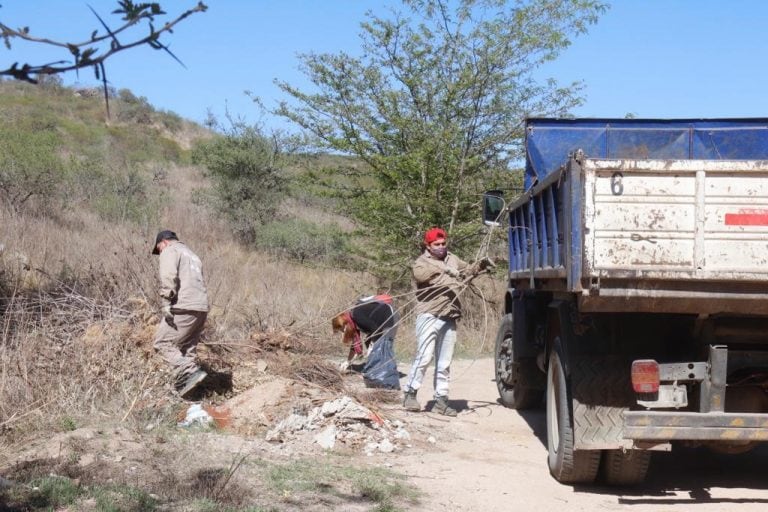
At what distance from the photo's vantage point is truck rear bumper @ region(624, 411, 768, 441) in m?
5.48

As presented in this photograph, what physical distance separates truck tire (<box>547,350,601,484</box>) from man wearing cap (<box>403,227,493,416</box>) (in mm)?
2104

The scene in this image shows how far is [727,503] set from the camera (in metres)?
5.94

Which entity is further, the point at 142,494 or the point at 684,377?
the point at 684,377

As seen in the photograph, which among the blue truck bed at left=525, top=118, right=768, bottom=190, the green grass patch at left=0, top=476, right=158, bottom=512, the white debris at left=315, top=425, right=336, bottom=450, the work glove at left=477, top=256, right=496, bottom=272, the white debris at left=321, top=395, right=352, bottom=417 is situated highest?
the blue truck bed at left=525, top=118, right=768, bottom=190

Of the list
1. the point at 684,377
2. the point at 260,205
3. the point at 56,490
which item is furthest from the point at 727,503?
the point at 260,205

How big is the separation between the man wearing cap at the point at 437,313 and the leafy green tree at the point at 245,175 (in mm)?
16576

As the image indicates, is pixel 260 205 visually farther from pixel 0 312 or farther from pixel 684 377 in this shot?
pixel 684 377

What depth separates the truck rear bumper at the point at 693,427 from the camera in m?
5.48

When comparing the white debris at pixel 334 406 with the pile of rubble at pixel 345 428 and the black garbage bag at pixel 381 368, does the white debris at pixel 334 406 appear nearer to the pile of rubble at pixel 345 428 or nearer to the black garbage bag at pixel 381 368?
the pile of rubble at pixel 345 428

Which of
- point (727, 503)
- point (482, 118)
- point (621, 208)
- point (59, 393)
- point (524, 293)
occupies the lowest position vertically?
point (727, 503)

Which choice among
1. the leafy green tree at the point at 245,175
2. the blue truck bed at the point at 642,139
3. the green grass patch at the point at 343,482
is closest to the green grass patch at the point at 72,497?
the green grass patch at the point at 343,482

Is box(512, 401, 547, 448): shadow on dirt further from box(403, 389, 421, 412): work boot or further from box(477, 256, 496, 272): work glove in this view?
box(477, 256, 496, 272): work glove

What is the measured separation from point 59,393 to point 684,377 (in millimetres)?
4790

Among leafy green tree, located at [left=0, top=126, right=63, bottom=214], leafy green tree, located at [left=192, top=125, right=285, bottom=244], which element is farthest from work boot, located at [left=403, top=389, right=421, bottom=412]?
leafy green tree, located at [left=192, top=125, right=285, bottom=244]
